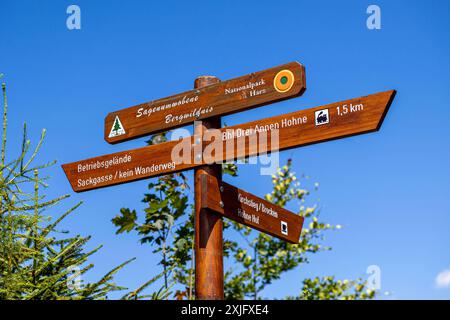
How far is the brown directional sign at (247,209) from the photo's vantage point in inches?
198

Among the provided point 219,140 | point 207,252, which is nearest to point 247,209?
point 207,252

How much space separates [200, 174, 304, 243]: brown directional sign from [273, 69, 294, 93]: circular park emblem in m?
0.90

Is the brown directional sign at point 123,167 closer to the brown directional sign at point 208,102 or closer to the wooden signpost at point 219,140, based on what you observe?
the wooden signpost at point 219,140

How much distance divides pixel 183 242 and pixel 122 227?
→ 0.74 metres

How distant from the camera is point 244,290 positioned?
13391 mm

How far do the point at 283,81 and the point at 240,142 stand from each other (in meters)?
0.61

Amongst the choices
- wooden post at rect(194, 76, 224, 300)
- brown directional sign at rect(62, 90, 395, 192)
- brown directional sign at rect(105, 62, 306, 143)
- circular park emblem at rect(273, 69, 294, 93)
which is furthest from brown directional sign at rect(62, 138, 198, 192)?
circular park emblem at rect(273, 69, 294, 93)

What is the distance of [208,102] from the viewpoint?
5.59m

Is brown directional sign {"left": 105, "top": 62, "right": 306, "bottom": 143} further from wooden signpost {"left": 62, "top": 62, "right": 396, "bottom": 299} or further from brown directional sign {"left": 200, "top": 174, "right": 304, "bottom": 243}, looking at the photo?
brown directional sign {"left": 200, "top": 174, "right": 304, "bottom": 243}

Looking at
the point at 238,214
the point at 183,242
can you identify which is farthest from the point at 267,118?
the point at 183,242

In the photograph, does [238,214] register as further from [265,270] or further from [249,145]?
[265,270]

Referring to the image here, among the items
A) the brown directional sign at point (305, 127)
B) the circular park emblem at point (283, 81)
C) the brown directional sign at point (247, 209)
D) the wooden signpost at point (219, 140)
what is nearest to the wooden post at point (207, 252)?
the wooden signpost at point (219, 140)
